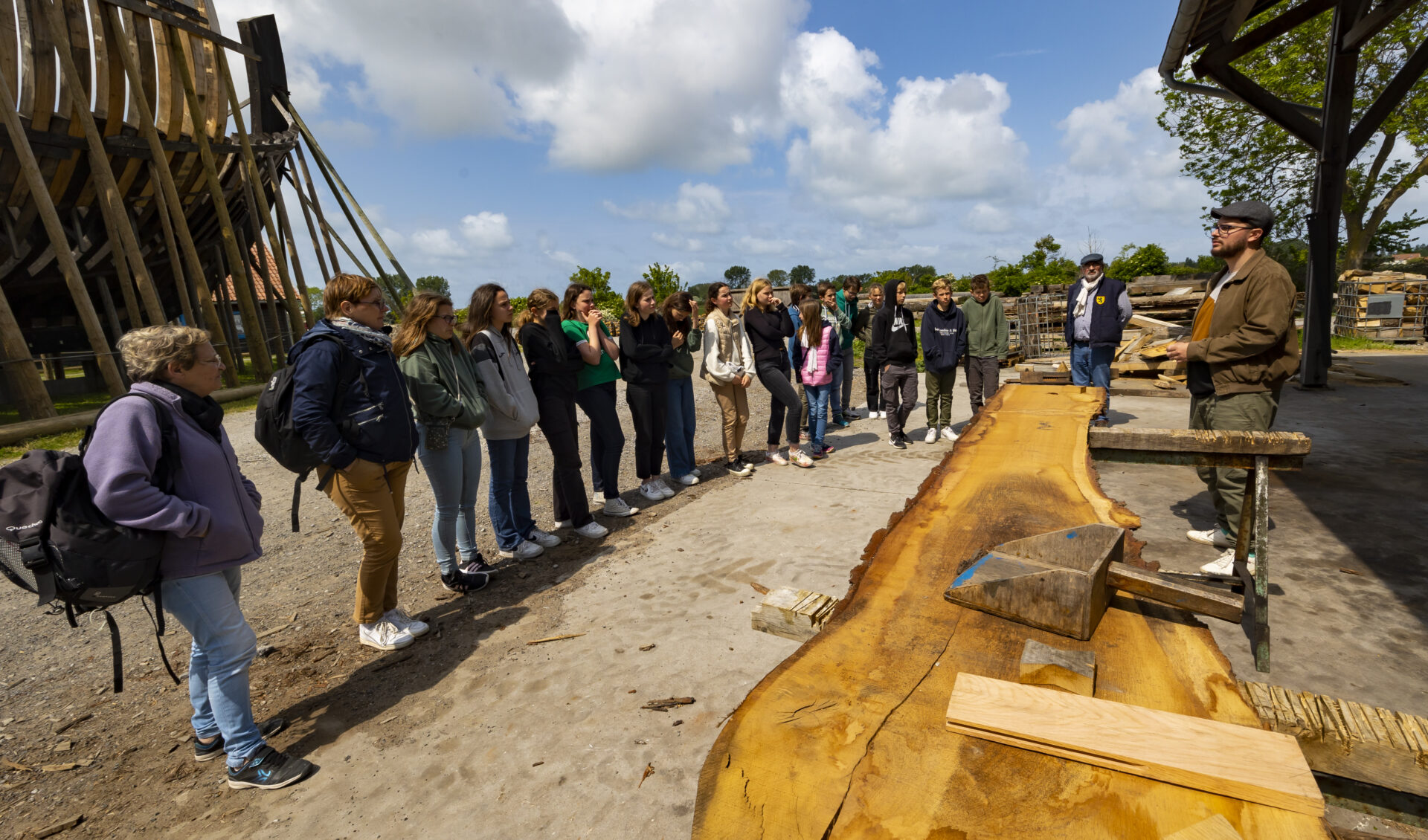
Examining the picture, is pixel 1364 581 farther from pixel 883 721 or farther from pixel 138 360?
pixel 138 360

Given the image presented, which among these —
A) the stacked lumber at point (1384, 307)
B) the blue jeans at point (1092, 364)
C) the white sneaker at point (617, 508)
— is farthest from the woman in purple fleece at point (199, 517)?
the stacked lumber at point (1384, 307)

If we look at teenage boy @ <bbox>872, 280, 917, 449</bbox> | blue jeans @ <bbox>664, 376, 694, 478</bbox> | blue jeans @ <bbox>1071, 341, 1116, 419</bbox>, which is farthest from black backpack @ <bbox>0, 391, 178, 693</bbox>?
blue jeans @ <bbox>1071, 341, 1116, 419</bbox>

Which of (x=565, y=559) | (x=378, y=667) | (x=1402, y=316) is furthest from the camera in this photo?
(x=1402, y=316)

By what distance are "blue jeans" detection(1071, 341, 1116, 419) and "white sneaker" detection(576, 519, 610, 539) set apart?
457 centimetres

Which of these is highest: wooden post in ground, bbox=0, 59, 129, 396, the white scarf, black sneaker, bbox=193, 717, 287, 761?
wooden post in ground, bbox=0, 59, 129, 396

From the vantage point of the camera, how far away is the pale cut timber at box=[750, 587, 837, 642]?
6.44ft

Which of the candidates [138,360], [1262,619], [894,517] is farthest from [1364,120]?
[138,360]

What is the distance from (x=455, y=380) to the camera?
3.68m

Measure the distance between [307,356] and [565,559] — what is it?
2086mm

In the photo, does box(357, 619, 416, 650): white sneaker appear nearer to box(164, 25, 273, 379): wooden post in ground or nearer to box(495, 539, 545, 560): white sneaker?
box(495, 539, 545, 560): white sneaker

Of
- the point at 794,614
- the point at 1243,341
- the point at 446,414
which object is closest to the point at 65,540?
the point at 446,414

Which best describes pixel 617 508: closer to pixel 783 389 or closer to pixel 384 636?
pixel 783 389

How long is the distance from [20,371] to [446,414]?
8590mm

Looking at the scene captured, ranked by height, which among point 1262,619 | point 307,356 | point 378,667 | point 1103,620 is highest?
point 307,356
